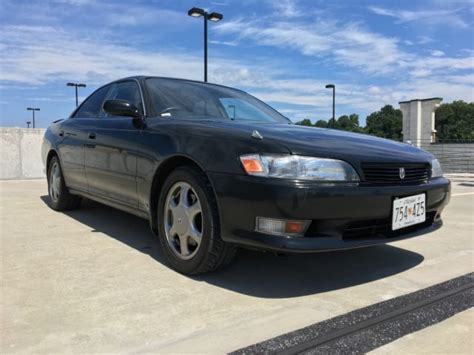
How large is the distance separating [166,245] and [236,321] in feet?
3.16

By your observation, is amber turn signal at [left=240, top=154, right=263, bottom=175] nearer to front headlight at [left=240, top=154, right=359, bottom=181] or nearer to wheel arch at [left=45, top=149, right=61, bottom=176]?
front headlight at [left=240, top=154, right=359, bottom=181]

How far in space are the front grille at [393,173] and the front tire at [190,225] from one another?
0.92m

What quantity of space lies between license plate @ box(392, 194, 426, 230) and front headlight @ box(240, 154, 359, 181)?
0.42 m

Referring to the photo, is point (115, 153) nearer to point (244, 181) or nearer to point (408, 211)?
point (244, 181)

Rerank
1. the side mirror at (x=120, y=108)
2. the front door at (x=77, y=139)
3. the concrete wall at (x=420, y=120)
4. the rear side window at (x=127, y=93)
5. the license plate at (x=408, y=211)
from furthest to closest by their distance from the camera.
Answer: the concrete wall at (x=420, y=120) < the front door at (x=77, y=139) < the rear side window at (x=127, y=93) < the side mirror at (x=120, y=108) < the license plate at (x=408, y=211)

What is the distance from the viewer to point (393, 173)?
2.66m

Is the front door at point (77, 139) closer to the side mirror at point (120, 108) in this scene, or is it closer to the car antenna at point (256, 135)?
the side mirror at point (120, 108)

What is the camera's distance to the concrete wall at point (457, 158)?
18.9 meters

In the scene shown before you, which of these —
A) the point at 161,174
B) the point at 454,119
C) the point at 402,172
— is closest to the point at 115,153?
the point at 161,174

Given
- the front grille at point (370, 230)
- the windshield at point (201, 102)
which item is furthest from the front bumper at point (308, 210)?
the windshield at point (201, 102)

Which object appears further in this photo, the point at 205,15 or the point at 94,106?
the point at 205,15

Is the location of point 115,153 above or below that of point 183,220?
above

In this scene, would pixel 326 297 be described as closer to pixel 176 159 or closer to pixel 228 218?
pixel 228 218

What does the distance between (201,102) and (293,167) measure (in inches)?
60.4
